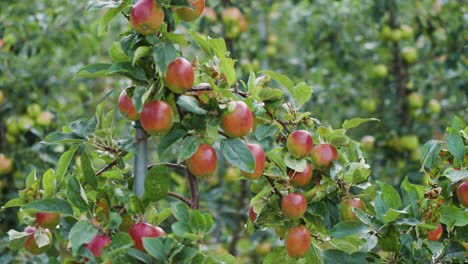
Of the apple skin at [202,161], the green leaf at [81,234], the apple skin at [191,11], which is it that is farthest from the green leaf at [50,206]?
the apple skin at [191,11]

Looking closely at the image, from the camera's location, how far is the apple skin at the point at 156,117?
96 cm

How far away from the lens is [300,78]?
287 centimetres

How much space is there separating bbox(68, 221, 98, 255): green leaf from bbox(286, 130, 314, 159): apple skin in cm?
34

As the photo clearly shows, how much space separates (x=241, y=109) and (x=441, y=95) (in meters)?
2.37

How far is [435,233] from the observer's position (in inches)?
43.6

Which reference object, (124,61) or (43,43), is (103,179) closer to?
(124,61)

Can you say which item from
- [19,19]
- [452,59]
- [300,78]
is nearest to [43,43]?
[19,19]

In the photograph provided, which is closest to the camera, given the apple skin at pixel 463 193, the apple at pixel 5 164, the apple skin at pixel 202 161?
the apple skin at pixel 202 161

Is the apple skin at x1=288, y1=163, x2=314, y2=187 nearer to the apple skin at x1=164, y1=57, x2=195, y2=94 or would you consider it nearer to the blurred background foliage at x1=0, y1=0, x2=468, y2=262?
the apple skin at x1=164, y1=57, x2=195, y2=94

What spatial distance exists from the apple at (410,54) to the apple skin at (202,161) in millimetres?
2027

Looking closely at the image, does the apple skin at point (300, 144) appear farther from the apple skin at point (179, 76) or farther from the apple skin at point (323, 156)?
the apple skin at point (179, 76)

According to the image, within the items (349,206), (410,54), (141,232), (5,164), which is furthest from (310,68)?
(141,232)

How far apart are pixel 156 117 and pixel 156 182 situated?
9cm

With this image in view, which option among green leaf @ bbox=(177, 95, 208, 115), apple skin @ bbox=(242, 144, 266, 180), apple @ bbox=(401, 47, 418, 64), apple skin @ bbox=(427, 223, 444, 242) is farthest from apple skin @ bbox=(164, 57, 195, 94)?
apple @ bbox=(401, 47, 418, 64)
